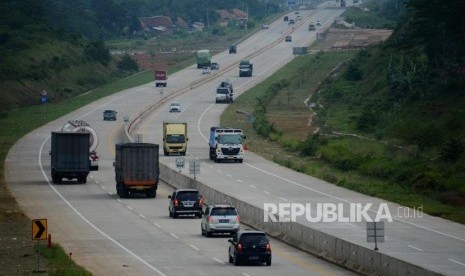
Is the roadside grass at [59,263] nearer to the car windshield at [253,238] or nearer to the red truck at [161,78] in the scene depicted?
the car windshield at [253,238]

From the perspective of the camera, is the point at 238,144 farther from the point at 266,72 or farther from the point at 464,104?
Answer: the point at 266,72

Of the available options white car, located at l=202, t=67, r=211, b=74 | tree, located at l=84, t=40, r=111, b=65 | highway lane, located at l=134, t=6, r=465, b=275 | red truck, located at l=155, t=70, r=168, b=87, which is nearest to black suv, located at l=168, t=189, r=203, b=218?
highway lane, located at l=134, t=6, r=465, b=275

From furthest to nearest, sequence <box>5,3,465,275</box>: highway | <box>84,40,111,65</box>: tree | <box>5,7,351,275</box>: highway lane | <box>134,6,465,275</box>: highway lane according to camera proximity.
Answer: <box>84,40,111,65</box>: tree < <box>134,6,465,275</box>: highway lane < <box>5,3,465,275</box>: highway < <box>5,7,351,275</box>: highway lane

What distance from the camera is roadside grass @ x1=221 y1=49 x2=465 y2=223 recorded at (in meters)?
73.8

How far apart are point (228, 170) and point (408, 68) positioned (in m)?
46.0

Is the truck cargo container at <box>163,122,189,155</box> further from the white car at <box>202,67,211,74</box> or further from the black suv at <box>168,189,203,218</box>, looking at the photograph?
the white car at <box>202,67,211,74</box>

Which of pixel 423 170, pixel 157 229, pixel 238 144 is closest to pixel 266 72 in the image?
pixel 238 144

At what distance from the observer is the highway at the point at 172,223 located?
4572 cm

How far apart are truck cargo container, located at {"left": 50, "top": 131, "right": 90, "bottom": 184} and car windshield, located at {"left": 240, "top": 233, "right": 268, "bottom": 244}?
112 feet

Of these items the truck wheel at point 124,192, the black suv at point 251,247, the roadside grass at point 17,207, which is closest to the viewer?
the black suv at point 251,247

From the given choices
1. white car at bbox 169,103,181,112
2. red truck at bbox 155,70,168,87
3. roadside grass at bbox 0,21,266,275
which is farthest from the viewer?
red truck at bbox 155,70,168,87

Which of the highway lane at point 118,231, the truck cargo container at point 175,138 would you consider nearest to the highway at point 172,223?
the highway lane at point 118,231

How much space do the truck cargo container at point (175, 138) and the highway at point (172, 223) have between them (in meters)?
1.43

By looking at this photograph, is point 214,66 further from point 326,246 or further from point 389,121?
point 326,246
